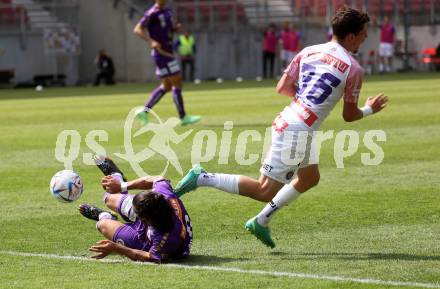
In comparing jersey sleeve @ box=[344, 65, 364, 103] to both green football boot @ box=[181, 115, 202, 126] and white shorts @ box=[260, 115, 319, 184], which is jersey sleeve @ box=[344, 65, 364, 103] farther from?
green football boot @ box=[181, 115, 202, 126]

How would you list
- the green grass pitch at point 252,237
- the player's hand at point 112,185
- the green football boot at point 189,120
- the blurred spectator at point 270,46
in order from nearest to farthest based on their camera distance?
the green grass pitch at point 252,237 < the player's hand at point 112,185 < the green football boot at point 189,120 < the blurred spectator at point 270,46

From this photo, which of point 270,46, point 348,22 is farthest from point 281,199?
point 270,46

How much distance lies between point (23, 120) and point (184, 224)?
49.5ft

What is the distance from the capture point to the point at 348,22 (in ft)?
26.1

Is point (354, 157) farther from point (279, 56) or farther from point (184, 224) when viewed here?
point (279, 56)

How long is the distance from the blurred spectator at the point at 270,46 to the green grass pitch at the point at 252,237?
1009 inches

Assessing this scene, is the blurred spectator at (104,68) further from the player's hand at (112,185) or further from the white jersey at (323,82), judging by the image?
the white jersey at (323,82)

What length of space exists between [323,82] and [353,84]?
0.24 m

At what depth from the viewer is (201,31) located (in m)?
45.7

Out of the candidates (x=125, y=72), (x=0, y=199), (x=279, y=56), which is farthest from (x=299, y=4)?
(x=0, y=199)

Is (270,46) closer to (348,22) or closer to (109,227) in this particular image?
(348,22)

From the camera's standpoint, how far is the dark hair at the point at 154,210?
747cm

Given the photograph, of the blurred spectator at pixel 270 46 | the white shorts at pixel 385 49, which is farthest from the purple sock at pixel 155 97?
the white shorts at pixel 385 49

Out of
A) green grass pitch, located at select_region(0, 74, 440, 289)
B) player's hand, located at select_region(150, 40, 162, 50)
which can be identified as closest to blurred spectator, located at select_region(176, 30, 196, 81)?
player's hand, located at select_region(150, 40, 162, 50)
